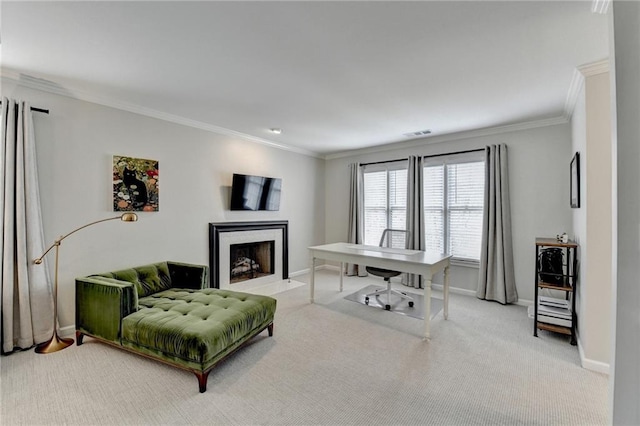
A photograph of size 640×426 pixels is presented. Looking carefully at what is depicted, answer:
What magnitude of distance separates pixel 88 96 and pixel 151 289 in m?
2.12

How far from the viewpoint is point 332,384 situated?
2.11 metres

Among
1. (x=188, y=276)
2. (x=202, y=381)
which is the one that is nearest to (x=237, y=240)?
(x=188, y=276)

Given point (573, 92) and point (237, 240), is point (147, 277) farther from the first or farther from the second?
point (573, 92)

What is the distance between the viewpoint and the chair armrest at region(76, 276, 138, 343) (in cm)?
239

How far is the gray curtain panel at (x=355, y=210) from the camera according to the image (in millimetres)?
5543

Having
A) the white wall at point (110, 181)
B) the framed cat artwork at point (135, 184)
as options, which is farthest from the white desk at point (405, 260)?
the framed cat artwork at point (135, 184)

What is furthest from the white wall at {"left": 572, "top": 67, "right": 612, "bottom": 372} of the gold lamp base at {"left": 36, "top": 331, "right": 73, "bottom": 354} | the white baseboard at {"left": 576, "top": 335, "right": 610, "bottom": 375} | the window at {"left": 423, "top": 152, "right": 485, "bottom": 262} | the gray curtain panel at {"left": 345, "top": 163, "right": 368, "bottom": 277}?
the gold lamp base at {"left": 36, "top": 331, "right": 73, "bottom": 354}

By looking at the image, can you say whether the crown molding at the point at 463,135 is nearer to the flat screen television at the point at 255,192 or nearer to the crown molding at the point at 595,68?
the crown molding at the point at 595,68

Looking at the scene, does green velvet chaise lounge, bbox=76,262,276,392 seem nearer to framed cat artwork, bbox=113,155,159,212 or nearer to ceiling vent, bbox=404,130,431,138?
framed cat artwork, bbox=113,155,159,212

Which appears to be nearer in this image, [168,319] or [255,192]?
[168,319]

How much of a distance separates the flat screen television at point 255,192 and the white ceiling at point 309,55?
3.73 feet

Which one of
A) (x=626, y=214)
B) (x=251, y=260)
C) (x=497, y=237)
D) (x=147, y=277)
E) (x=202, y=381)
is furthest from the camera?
(x=251, y=260)

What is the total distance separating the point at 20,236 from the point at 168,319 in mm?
1551

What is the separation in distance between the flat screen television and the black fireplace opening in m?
0.65
